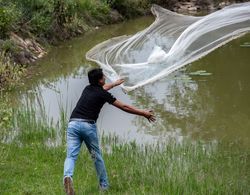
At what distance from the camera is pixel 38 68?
14.4 meters

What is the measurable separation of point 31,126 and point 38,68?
6.02 metres

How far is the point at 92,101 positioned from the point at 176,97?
18.7 feet

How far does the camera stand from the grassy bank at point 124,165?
5957mm

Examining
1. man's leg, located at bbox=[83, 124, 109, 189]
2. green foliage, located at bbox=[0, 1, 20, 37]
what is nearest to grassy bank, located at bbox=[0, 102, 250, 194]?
man's leg, located at bbox=[83, 124, 109, 189]

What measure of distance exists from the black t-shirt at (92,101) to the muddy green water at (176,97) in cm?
315

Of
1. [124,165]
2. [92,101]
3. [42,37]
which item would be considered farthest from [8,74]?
[92,101]

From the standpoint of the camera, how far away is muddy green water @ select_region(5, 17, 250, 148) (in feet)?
30.2

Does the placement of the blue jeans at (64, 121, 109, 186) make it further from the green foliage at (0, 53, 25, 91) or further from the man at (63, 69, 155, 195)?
the green foliage at (0, 53, 25, 91)

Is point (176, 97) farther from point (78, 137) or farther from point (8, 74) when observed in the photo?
point (78, 137)

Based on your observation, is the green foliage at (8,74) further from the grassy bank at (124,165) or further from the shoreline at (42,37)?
the grassy bank at (124,165)

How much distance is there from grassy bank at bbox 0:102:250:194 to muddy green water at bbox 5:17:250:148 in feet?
2.90

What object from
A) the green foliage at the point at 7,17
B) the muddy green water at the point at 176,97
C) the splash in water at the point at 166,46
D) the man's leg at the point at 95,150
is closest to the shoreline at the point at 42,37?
the green foliage at the point at 7,17

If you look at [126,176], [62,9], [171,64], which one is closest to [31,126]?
[126,176]

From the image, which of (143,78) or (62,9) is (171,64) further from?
(62,9)
